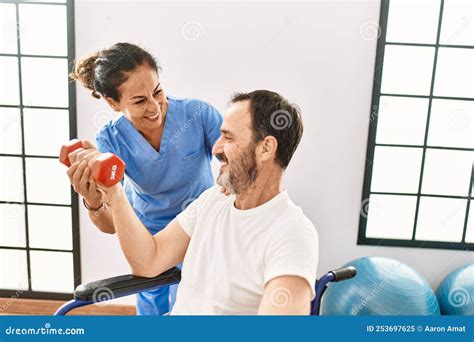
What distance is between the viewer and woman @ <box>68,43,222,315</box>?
850mm

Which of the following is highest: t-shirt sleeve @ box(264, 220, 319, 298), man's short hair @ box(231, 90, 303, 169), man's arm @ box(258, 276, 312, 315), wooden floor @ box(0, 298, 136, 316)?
man's short hair @ box(231, 90, 303, 169)

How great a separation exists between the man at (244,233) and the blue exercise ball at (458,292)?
419 mm

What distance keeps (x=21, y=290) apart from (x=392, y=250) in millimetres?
845

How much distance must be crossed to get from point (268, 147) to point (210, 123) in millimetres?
241

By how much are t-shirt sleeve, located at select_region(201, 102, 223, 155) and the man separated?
0.45 feet

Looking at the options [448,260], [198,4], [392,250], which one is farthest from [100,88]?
[448,260]

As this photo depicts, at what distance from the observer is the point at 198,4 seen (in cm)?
88

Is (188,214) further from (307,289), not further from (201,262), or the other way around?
(307,289)

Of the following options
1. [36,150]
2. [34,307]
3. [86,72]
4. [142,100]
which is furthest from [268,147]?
[34,307]

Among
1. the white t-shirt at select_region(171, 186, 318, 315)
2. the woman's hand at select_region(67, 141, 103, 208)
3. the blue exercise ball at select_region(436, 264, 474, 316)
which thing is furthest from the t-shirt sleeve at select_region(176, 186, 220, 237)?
the blue exercise ball at select_region(436, 264, 474, 316)

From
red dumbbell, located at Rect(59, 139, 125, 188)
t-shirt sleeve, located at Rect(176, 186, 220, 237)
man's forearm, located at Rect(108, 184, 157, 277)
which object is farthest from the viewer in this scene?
t-shirt sleeve, located at Rect(176, 186, 220, 237)

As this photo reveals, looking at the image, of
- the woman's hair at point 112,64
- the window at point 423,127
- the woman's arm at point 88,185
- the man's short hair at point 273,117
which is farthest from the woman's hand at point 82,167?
the window at point 423,127

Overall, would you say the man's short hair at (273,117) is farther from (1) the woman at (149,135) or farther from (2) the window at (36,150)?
A: (2) the window at (36,150)

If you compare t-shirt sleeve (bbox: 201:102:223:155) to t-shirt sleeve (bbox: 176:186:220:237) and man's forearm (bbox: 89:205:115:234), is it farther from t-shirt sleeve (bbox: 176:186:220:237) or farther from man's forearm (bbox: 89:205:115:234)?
man's forearm (bbox: 89:205:115:234)
